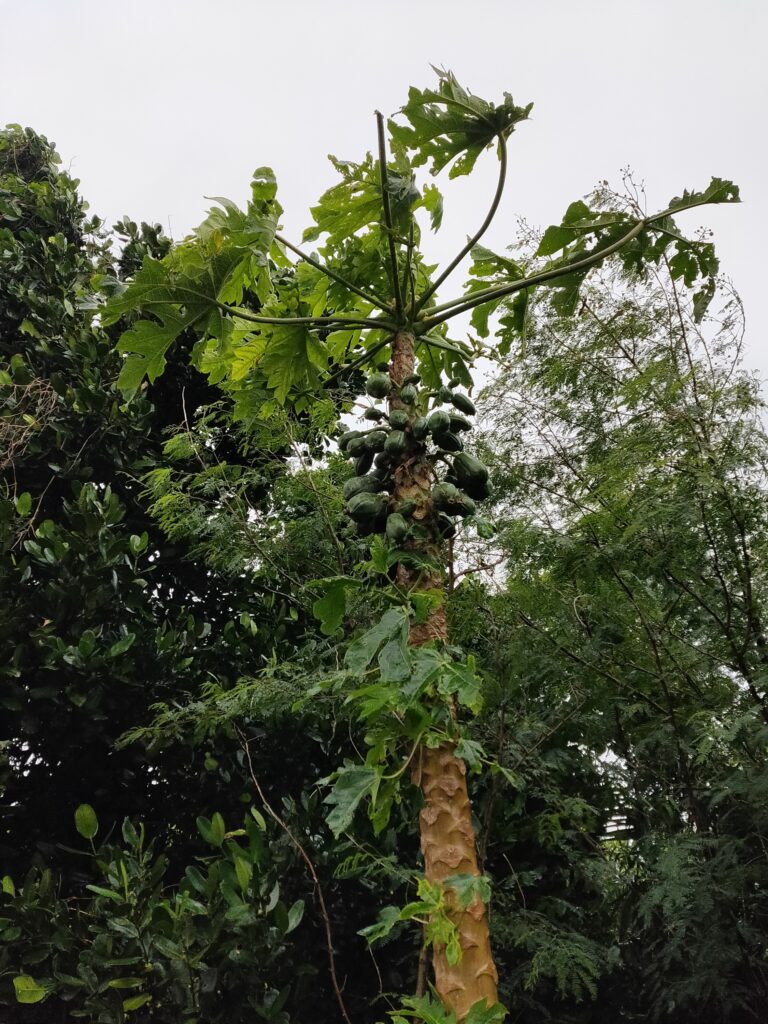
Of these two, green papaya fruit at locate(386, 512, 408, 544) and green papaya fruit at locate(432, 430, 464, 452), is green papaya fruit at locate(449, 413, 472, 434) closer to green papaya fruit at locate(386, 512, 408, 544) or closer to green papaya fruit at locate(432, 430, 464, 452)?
green papaya fruit at locate(432, 430, 464, 452)

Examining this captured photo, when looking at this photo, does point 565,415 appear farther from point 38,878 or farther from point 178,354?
point 38,878

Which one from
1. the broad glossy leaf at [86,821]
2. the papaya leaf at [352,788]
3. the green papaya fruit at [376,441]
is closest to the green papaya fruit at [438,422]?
the green papaya fruit at [376,441]

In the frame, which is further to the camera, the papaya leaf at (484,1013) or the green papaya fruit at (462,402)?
the green papaya fruit at (462,402)

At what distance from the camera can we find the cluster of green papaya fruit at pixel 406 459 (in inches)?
69.4

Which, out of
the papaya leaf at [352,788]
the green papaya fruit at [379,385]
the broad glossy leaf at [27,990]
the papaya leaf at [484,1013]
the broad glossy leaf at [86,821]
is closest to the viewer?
the papaya leaf at [484,1013]

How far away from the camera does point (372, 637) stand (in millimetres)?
1558

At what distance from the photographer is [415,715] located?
153 cm

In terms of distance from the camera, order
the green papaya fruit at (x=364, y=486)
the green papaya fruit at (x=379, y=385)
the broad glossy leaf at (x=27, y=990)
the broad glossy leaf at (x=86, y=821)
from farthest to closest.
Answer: the broad glossy leaf at (x=86, y=821) < the broad glossy leaf at (x=27, y=990) < the green papaya fruit at (x=379, y=385) < the green papaya fruit at (x=364, y=486)

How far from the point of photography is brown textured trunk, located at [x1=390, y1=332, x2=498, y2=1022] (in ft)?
4.59

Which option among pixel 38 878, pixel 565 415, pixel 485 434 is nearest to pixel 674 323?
pixel 565 415

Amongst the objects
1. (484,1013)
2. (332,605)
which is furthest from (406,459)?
(484,1013)

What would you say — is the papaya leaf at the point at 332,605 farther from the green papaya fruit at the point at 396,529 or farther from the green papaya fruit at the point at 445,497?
the green papaya fruit at the point at 445,497

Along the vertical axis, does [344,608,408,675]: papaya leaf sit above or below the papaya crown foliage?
below

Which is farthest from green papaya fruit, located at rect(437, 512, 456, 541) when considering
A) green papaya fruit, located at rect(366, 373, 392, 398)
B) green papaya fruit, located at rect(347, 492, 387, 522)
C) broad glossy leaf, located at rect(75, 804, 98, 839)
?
broad glossy leaf, located at rect(75, 804, 98, 839)
